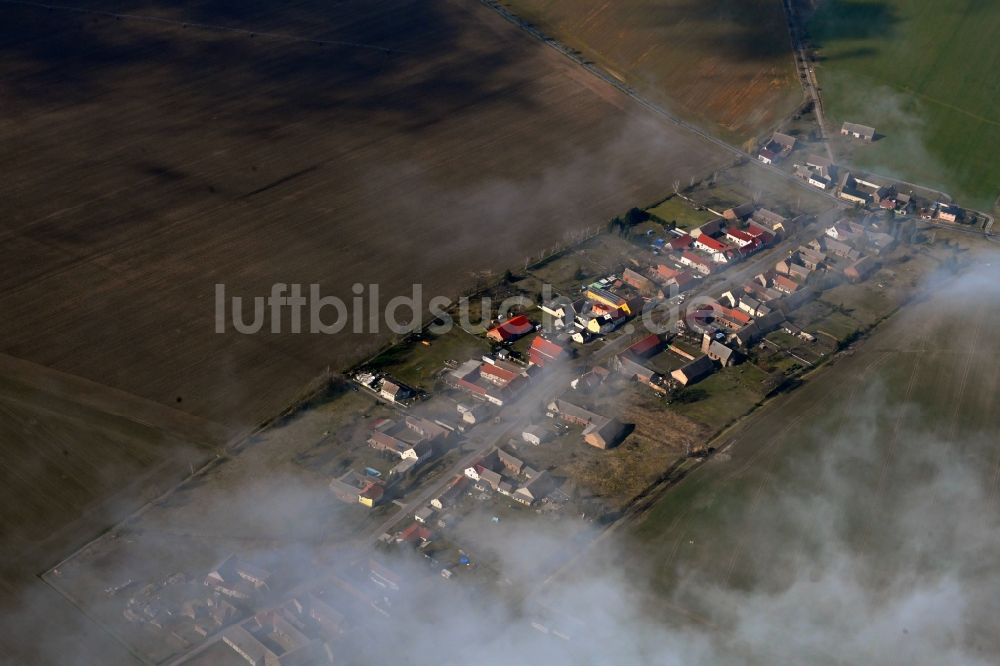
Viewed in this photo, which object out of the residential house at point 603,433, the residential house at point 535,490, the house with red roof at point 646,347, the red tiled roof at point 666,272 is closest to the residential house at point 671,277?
the red tiled roof at point 666,272

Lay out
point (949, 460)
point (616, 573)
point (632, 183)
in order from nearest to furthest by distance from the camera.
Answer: point (616, 573) < point (949, 460) < point (632, 183)

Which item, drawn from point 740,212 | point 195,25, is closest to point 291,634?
point 740,212

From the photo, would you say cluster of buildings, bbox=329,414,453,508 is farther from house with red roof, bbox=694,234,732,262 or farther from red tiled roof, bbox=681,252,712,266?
house with red roof, bbox=694,234,732,262

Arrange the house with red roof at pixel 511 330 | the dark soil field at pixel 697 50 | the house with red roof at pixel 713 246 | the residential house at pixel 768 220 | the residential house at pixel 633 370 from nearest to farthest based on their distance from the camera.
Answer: the residential house at pixel 633 370
the house with red roof at pixel 511 330
the house with red roof at pixel 713 246
the residential house at pixel 768 220
the dark soil field at pixel 697 50

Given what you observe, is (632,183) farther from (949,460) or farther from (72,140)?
(72,140)

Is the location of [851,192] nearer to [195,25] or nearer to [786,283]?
[786,283]

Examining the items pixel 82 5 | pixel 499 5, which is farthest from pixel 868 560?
pixel 82 5

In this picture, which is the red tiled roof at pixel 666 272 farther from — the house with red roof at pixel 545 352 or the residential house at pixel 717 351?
the house with red roof at pixel 545 352
